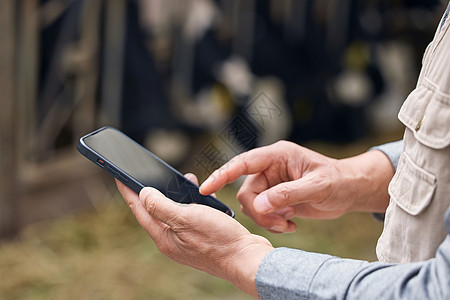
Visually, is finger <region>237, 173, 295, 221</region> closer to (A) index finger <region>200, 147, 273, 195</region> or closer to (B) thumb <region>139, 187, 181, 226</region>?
(A) index finger <region>200, 147, 273, 195</region>

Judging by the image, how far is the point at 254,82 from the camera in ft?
9.30

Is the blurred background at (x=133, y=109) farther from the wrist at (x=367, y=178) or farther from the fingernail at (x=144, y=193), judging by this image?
the fingernail at (x=144, y=193)

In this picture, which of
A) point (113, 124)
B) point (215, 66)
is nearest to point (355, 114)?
point (215, 66)

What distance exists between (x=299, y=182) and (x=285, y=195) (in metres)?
0.04

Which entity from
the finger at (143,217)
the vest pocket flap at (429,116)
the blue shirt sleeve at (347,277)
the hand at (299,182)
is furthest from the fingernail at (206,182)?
the vest pocket flap at (429,116)

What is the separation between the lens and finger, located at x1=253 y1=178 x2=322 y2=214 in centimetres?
99

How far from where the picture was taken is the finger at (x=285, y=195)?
39.2 inches

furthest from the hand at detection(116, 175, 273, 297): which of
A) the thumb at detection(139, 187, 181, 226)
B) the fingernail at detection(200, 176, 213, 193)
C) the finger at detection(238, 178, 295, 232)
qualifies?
the finger at detection(238, 178, 295, 232)

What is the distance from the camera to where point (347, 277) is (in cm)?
71

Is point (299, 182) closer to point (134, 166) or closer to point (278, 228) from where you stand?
point (278, 228)

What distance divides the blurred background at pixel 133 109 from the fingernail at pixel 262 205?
627 millimetres

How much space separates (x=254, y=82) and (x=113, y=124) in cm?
73

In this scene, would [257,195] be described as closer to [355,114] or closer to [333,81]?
[333,81]

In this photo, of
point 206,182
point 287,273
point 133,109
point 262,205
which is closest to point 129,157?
point 206,182
